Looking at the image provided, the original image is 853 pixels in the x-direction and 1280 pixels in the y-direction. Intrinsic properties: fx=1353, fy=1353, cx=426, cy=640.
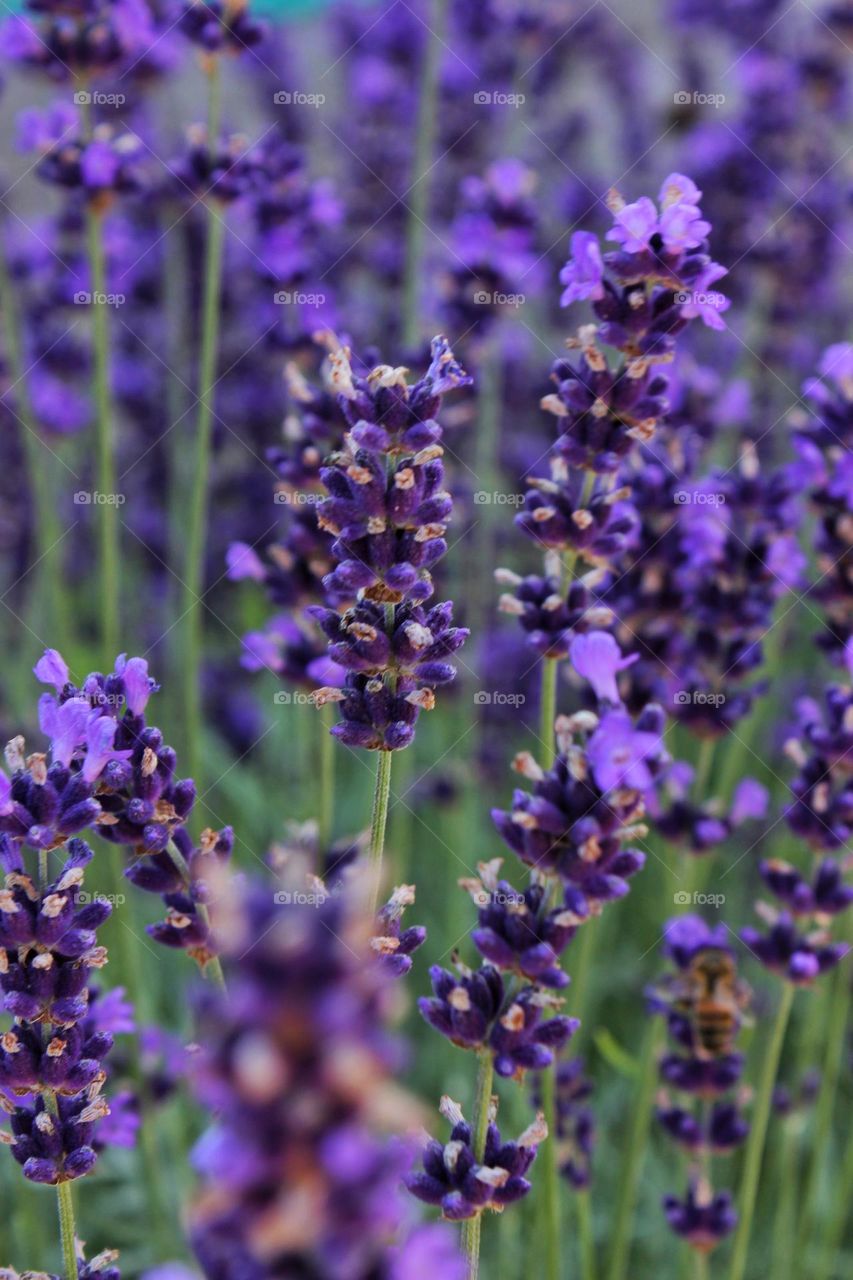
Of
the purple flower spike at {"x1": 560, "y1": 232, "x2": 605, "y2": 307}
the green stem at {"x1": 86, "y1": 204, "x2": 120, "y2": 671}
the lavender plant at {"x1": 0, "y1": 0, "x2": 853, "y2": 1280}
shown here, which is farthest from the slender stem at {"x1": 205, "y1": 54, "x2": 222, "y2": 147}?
the purple flower spike at {"x1": 560, "y1": 232, "x2": 605, "y2": 307}

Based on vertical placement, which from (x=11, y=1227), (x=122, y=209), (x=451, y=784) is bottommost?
(x=11, y=1227)

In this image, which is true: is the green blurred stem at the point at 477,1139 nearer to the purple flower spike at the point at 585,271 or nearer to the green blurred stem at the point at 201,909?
the green blurred stem at the point at 201,909

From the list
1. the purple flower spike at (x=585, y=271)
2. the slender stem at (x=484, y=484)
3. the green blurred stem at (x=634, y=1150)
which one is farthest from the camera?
the slender stem at (x=484, y=484)

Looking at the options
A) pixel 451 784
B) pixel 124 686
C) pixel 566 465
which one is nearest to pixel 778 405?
pixel 451 784

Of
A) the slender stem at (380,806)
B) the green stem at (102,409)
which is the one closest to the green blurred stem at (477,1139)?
the slender stem at (380,806)

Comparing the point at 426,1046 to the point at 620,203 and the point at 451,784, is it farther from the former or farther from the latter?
the point at 620,203
